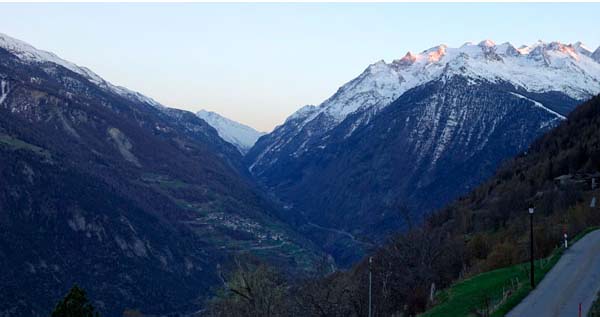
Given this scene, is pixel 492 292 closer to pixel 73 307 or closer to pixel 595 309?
pixel 595 309

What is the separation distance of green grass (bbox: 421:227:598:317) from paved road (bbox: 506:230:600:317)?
0.43 meters

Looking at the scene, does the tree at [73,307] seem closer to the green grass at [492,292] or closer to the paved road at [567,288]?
the green grass at [492,292]

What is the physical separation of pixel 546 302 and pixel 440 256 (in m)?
22.5

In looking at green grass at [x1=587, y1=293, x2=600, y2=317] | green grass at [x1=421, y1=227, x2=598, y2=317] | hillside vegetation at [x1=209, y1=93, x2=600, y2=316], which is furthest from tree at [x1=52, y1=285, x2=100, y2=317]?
green grass at [x1=587, y1=293, x2=600, y2=317]

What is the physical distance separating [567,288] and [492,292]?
3.85m

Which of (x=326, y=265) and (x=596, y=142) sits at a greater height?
(x=596, y=142)

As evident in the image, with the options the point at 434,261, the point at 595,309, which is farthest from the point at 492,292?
the point at 434,261

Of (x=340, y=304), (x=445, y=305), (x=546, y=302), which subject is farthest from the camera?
(x=340, y=304)

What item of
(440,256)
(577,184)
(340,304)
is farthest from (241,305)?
(577,184)

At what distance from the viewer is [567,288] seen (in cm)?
3209

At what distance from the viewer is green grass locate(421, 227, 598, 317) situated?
30677 millimetres

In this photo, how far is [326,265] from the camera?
50031 mm

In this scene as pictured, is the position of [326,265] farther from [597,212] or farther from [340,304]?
[597,212]

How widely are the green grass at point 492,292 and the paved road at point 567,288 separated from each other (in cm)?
43
